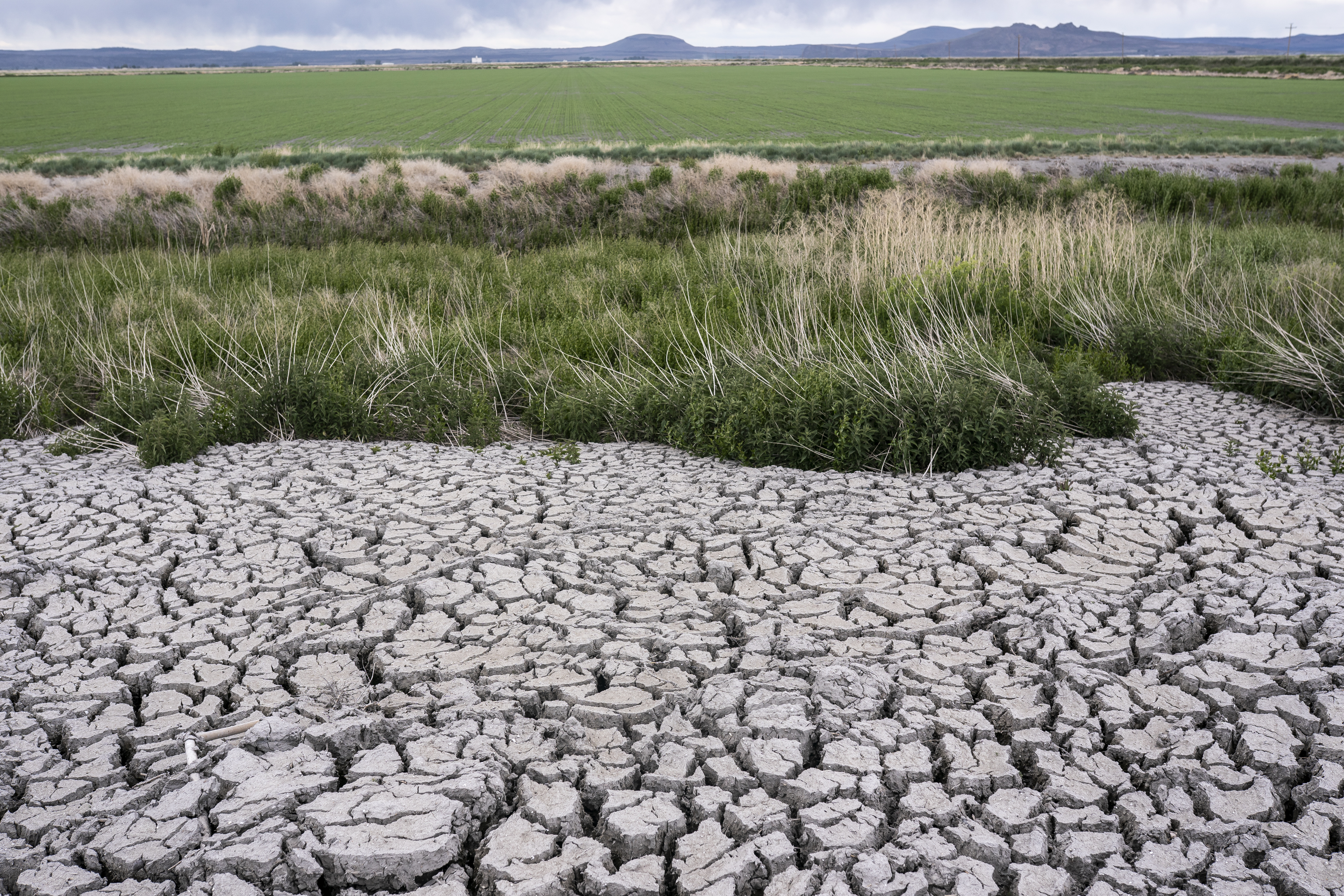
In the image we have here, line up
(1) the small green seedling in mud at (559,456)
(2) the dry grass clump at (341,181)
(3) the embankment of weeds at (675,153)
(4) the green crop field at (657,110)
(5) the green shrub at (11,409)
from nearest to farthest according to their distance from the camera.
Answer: (1) the small green seedling in mud at (559,456)
(5) the green shrub at (11,409)
(2) the dry grass clump at (341,181)
(3) the embankment of weeds at (675,153)
(4) the green crop field at (657,110)

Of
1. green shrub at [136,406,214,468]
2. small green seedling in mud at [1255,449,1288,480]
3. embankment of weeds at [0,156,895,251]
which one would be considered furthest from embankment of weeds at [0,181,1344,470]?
embankment of weeds at [0,156,895,251]

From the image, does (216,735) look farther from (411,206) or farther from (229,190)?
(229,190)

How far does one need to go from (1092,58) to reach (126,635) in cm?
12187

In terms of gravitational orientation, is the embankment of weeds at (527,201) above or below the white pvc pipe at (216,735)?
above

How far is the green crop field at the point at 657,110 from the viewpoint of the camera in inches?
1314

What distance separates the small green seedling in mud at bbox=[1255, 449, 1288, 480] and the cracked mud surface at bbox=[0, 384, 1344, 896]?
0.08 metres

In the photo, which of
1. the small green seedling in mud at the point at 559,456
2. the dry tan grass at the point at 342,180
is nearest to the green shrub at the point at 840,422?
the small green seedling in mud at the point at 559,456

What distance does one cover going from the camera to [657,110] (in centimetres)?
4678

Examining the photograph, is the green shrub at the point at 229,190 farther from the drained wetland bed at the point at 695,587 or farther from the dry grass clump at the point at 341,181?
the drained wetland bed at the point at 695,587

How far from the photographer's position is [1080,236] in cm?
1127

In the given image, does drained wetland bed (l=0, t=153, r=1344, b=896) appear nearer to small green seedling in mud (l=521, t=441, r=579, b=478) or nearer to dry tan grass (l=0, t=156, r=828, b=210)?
small green seedling in mud (l=521, t=441, r=579, b=478)

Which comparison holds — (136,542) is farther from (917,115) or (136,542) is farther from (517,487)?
(917,115)

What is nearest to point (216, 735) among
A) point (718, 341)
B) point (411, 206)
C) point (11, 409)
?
point (718, 341)

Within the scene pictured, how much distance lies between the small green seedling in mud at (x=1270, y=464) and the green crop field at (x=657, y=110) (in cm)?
2529
